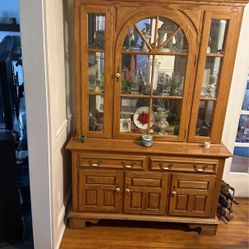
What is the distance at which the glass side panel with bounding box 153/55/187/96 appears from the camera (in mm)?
2018

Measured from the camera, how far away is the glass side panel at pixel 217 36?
1901 millimetres

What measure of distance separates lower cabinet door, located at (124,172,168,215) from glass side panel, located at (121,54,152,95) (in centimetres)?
68

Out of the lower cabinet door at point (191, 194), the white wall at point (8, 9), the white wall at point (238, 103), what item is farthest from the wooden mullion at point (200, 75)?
the white wall at point (8, 9)

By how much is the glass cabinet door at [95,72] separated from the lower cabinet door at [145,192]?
17.3 inches

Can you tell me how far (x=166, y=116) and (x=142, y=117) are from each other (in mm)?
200

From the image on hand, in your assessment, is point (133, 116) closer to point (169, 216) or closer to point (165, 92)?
point (165, 92)

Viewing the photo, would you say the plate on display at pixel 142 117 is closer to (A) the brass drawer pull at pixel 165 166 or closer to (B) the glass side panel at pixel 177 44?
(A) the brass drawer pull at pixel 165 166

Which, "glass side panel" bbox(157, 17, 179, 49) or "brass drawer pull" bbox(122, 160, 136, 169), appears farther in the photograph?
"brass drawer pull" bbox(122, 160, 136, 169)

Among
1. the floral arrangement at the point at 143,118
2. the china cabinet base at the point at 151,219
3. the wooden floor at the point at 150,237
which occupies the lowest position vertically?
the wooden floor at the point at 150,237

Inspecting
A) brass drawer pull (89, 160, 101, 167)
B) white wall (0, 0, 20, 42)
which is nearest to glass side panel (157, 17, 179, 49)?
brass drawer pull (89, 160, 101, 167)

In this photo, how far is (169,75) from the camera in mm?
2078

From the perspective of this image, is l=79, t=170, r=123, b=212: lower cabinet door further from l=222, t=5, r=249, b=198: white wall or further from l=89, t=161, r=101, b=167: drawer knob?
l=222, t=5, r=249, b=198: white wall

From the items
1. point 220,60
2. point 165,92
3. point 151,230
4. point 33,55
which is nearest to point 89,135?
point 165,92

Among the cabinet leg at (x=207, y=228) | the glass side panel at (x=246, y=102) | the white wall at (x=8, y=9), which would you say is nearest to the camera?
the cabinet leg at (x=207, y=228)
